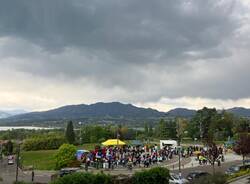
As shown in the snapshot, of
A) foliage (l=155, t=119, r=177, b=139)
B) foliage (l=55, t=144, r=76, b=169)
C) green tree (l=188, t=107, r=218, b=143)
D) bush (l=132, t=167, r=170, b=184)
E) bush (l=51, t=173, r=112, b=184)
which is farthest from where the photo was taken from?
foliage (l=155, t=119, r=177, b=139)

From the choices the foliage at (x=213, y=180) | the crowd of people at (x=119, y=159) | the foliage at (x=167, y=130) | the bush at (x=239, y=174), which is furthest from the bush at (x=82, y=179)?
the foliage at (x=167, y=130)

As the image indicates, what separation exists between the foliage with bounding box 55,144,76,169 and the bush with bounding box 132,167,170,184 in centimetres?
2825

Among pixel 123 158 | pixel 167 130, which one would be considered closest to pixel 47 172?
pixel 123 158

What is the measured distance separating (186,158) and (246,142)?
57.8 ft

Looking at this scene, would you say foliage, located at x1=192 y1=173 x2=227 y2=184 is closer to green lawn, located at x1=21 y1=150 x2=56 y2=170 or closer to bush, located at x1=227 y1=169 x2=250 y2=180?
bush, located at x1=227 y1=169 x2=250 y2=180

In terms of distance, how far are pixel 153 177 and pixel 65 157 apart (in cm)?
3032

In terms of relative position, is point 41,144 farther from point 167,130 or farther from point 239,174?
point 239,174

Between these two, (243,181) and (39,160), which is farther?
(39,160)

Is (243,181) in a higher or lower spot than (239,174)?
lower

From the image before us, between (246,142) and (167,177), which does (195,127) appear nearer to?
(246,142)

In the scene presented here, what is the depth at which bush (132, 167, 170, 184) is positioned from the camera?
42406 millimetres

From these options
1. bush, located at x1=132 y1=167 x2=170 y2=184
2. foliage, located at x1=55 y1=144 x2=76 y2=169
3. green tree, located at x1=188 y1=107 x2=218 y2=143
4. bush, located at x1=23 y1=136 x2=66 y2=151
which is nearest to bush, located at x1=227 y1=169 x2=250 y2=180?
bush, located at x1=132 y1=167 x2=170 y2=184

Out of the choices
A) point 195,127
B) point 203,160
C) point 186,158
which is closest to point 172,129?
point 195,127

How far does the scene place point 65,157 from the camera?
7025cm
